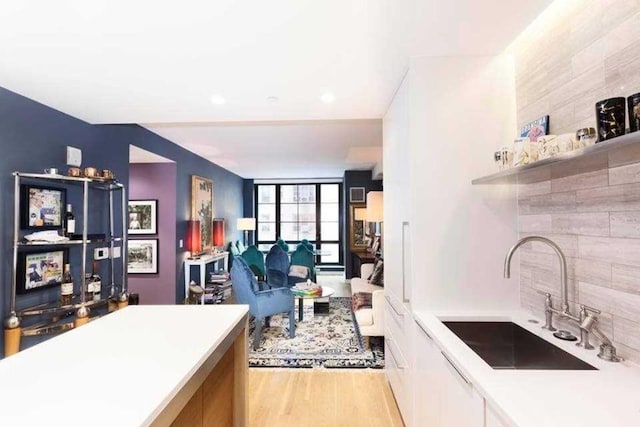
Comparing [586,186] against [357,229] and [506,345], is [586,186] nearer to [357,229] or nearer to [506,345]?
[506,345]

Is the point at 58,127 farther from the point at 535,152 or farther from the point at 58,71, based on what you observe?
the point at 535,152

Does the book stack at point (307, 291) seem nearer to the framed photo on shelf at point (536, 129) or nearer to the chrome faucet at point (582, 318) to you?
the chrome faucet at point (582, 318)

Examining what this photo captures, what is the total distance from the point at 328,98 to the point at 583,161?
70.0 inches

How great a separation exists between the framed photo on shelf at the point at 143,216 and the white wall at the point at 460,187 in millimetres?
4390

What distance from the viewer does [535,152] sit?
4.80 ft

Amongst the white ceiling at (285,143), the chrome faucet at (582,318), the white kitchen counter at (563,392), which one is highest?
the white ceiling at (285,143)

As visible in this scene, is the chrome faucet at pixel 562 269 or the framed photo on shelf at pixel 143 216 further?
the framed photo on shelf at pixel 143 216

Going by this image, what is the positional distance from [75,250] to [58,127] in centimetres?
112

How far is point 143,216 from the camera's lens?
16.7ft

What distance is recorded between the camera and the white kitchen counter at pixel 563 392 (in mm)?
898

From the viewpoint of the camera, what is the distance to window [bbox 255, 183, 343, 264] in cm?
938

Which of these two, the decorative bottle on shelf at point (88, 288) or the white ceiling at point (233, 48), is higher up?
the white ceiling at point (233, 48)

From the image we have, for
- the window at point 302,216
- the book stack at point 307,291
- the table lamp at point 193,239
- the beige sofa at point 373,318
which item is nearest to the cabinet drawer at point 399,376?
the beige sofa at point 373,318

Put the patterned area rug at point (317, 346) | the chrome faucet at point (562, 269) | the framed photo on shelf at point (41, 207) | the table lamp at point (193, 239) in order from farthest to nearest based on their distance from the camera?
the table lamp at point (193, 239) → the patterned area rug at point (317, 346) → the framed photo on shelf at point (41, 207) → the chrome faucet at point (562, 269)
